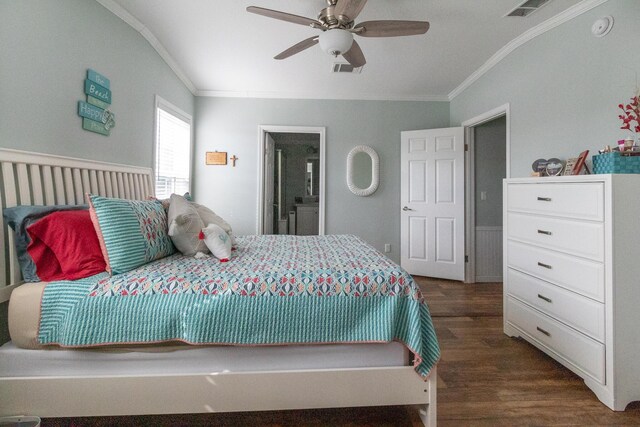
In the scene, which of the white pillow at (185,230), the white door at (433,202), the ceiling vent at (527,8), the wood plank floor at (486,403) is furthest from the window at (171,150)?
the ceiling vent at (527,8)

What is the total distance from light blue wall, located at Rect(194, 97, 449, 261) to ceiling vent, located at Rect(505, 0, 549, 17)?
81.9 inches

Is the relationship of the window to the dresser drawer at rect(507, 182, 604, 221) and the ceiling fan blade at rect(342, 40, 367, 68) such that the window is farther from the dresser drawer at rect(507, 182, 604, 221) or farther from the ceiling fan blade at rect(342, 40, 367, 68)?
the dresser drawer at rect(507, 182, 604, 221)

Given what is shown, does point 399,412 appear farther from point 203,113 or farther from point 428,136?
point 203,113

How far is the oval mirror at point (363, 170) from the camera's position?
14.9 ft

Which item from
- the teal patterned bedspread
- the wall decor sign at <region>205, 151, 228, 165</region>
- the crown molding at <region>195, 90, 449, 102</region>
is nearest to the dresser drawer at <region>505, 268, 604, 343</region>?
the teal patterned bedspread

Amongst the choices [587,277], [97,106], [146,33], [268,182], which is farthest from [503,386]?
→ [146,33]

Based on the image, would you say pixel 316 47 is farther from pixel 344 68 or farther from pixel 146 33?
pixel 146 33

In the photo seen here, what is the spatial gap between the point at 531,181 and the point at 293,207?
4.91 meters

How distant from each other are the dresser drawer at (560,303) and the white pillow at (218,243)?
2109mm

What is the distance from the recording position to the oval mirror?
4.53 meters

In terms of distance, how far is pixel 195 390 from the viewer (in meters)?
1.39

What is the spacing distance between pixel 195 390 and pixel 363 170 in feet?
12.1

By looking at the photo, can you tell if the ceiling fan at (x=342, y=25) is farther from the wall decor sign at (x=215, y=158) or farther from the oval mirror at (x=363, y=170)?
the wall decor sign at (x=215, y=158)

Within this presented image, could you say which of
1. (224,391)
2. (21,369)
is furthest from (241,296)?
(21,369)
